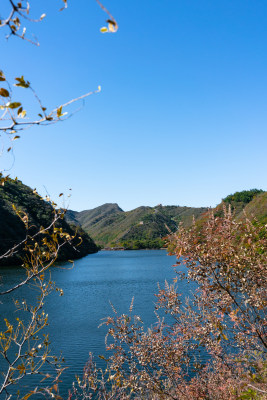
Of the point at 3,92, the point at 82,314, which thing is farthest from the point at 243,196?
the point at 3,92

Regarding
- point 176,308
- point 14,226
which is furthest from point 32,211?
point 176,308

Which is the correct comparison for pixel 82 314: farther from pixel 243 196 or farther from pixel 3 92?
pixel 243 196

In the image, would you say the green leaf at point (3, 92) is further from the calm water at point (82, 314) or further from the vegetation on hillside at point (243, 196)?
the vegetation on hillside at point (243, 196)

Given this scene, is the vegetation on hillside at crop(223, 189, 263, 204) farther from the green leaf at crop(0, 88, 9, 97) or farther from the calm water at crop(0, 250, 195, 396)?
the green leaf at crop(0, 88, 9, 97)

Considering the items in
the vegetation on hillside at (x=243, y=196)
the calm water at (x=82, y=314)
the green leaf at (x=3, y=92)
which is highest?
the vegetation on hillside at (x=243, y=196)

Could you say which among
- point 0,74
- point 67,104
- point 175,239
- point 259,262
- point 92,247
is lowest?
point 92,247

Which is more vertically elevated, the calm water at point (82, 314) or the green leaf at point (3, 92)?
the green leaf at point (3, 92)

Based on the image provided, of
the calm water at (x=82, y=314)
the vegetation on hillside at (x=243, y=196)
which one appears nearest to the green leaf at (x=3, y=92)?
the calm water at (x=82, y=314)

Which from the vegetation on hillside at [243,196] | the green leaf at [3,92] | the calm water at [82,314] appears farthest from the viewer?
the vegetation on hillside at [243,196]

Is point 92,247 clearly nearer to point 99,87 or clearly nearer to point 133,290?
point 133,290

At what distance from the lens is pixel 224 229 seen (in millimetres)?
5582

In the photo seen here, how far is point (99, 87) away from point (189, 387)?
8.23 m

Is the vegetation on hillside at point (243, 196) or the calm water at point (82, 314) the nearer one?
the calm water at point (82, 314)

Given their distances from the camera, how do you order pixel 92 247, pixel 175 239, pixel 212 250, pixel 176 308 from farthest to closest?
1. pixel 92 247
2. pixel 176 308
3. pixel 175 239
4. pixel 212 250
